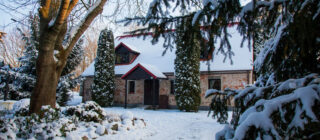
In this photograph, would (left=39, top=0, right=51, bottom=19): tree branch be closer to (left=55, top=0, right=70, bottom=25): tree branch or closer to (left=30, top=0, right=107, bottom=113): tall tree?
(left=30, top=0, right=107, bottom=113): tall tree

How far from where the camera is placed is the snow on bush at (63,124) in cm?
493

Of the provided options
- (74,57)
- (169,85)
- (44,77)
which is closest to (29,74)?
(74,57)

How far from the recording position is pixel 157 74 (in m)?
15.0

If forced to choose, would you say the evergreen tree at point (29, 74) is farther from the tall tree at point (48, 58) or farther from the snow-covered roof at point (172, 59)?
the tall tree at point (48, 58)

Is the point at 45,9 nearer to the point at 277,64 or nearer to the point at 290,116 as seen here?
the point at 277,64

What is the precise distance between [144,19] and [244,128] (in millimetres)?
1851

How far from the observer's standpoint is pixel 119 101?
17.9 m

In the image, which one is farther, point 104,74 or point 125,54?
point 125,54

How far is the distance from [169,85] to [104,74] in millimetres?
5355

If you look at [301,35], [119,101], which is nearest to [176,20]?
[301,35]

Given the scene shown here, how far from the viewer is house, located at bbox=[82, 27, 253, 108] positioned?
14453 mm

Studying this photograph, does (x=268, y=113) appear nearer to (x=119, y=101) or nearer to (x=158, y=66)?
(x=158, y=66)

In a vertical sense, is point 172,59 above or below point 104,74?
above

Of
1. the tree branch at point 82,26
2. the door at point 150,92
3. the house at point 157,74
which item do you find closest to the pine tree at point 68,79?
the house at point 157,74
